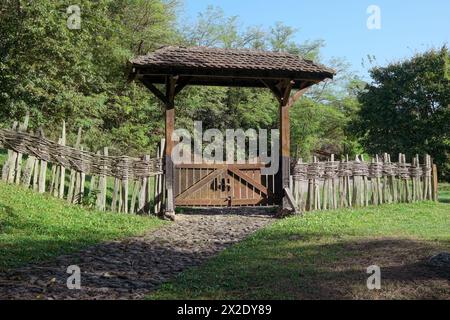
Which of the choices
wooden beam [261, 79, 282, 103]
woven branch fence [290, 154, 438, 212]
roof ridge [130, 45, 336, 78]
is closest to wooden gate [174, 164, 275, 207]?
woven branch fence [290, 154, 438, 212]

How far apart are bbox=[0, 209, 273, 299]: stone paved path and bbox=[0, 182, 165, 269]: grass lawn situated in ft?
1.33

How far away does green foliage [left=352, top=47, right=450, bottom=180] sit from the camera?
944 inches

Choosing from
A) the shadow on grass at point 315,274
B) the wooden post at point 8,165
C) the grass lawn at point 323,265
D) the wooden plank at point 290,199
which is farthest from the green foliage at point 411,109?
the wooden post at point 8,165

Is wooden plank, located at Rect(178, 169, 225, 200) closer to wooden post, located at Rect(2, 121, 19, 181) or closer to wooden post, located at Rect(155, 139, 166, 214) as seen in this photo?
wooden post, located at Rect(155, 139, 166, 214)

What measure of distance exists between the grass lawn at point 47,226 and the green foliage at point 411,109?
1695 cm

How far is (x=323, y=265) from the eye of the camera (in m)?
6.85

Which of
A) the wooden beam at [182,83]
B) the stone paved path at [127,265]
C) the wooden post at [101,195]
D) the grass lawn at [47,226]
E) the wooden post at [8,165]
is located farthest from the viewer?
the wooden beam at [182,83]

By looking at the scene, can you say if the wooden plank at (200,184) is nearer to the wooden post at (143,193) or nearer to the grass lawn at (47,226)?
the wooden post at (143,193)

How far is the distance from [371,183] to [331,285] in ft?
32.7

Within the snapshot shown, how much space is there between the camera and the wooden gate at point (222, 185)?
13.1 meters
